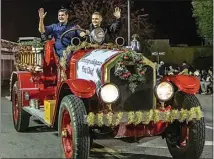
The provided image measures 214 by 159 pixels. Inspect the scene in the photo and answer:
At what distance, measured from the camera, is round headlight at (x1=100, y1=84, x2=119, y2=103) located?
3.00 metres

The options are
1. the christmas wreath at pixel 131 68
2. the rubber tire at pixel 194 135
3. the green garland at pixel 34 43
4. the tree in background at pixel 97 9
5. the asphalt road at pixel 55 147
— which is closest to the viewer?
the christmas wreath at pixel 131 68

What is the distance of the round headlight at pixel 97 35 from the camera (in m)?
3.61

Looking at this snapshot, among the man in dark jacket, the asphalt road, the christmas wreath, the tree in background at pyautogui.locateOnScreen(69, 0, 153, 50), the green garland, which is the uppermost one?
the tree in background at pyautogui.locateOnScreen(69, 0, 153, 50)

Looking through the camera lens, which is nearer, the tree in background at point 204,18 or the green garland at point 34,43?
the green garland at point 34,43

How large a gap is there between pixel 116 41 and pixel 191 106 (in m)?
0.91

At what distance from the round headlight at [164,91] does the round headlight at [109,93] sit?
0.33 metres

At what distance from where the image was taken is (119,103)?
10.4ft

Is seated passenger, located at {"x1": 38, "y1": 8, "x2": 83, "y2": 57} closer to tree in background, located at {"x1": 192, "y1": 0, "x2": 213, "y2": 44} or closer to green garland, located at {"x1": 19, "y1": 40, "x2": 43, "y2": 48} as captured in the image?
green garland, located at {"x1": 19, "y1": 40, "x2": 43, "y2": 48}

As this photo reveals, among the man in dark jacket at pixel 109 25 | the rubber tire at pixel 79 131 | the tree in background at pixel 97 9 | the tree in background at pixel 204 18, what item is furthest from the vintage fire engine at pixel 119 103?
the tree in background at pixel 204 18

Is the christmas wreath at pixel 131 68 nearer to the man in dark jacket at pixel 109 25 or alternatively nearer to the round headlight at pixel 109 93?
the round headlight at pixel 109 93

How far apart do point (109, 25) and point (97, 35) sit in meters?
0.32

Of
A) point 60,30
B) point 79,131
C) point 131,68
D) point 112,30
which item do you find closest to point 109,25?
point 112,30

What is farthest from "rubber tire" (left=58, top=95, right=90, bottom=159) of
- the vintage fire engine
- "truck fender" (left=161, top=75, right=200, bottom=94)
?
"truck fender" (left=161, top=75, right=200, bottom=94)

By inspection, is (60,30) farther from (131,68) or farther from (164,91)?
(164,91)
